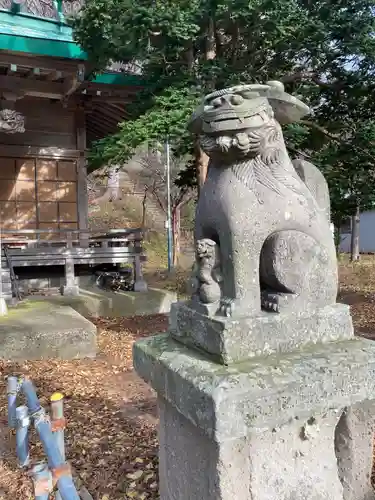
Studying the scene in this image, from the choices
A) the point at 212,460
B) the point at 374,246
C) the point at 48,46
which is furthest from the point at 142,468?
the point at 374,246

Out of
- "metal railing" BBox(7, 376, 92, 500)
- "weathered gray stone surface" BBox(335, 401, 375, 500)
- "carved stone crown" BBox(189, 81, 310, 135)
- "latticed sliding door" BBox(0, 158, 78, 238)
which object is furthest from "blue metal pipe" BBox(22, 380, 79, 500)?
"latticed sliding door" BBox(0, 158, 78, 238)

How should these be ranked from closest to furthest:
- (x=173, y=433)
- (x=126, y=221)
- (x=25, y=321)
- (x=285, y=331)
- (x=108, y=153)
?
(x=285, y=331), (x=173, y=433), (x=108, y=153), (x=25, y=321), (x=126, y=221)

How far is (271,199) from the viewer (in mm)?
1727

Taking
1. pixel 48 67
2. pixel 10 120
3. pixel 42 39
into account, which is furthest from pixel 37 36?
pixel 10 120

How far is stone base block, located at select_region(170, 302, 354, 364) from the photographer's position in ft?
5.21

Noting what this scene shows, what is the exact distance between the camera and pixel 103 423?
3785mm

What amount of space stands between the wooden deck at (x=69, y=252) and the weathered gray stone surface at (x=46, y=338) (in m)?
2.28

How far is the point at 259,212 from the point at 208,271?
308 millimetres

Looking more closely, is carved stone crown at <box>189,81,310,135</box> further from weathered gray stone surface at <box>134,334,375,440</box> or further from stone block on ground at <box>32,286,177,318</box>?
stone block on ground at <box>32,286,177,318</box>

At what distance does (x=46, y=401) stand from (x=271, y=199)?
3.29 metres

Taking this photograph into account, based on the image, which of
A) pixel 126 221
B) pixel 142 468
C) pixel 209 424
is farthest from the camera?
pixel 126 221

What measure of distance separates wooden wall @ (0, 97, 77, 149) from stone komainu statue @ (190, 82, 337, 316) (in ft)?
28.3

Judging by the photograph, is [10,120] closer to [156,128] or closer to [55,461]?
[156,128]

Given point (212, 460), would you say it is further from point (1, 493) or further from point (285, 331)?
point (1, 493)
